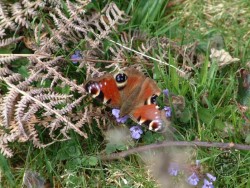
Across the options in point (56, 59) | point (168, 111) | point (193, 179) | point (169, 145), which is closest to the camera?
point (193, 179)

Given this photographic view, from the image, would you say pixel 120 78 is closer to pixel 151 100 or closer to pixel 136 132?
pixel 151 100

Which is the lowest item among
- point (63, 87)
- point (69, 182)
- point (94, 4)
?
point (69, 182)

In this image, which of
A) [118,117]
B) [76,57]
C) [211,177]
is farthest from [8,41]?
[211,177]

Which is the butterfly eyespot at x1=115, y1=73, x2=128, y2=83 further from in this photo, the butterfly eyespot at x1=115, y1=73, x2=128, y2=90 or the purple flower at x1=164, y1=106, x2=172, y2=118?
the purple flower at x1=164, y1=106, x2=172, y2=118

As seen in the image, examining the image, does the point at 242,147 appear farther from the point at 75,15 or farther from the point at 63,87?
the point at 75,15

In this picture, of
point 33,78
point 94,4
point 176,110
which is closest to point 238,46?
point 176,110

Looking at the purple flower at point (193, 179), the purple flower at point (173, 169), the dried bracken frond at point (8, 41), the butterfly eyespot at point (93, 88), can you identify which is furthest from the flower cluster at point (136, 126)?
the dried bracken frond at point (8, 41)
